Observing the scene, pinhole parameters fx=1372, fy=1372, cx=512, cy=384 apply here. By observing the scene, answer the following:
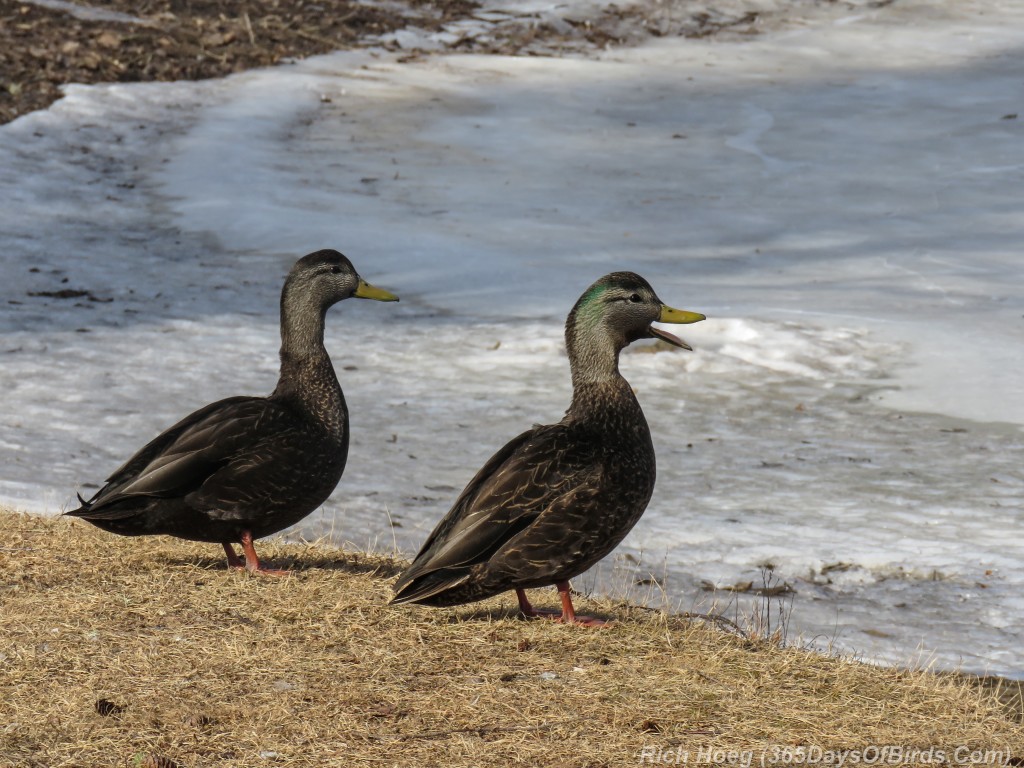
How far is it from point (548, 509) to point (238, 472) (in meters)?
1.43

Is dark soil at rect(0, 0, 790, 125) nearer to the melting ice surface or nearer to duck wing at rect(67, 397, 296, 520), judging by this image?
the melting ice surface

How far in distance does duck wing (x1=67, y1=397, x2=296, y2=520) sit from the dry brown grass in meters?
0.36

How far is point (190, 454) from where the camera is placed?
592 cm

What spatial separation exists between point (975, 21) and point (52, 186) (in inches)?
651

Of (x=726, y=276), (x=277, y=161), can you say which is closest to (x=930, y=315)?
(x=726, y=276)

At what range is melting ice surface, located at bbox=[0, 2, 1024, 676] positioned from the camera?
26.3 feet

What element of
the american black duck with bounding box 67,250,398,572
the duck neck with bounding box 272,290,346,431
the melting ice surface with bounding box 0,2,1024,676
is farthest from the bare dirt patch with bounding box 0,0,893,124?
the american black duck with bounding box 67,250,398,572

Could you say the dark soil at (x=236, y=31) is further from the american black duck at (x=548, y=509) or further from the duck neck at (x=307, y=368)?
the american black duck at (x=548, y=509)

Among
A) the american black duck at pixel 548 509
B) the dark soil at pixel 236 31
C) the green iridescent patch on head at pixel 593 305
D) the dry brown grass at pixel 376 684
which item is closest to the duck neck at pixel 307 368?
the dry brown grass at pixel 376 684

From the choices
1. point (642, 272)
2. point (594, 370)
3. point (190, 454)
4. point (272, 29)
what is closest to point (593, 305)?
point (594, 370)

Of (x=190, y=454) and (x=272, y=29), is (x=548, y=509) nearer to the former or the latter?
(x=190, y=454)

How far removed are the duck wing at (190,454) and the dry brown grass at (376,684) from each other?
363 millimetres

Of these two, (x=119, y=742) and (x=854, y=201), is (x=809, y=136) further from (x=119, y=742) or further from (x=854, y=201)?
(x=119, y=742)

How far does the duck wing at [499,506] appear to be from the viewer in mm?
5293
